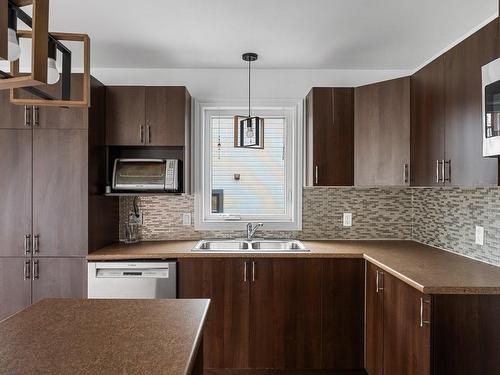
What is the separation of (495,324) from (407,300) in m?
0.39

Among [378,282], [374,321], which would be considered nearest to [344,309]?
[374,321]

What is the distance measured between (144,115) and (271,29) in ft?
3.91

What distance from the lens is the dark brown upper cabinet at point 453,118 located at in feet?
6.13

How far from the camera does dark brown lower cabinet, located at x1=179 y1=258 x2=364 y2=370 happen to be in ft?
8.73

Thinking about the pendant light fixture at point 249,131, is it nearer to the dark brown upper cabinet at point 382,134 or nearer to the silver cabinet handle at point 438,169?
the dark brown upper cabinet at point 382,134

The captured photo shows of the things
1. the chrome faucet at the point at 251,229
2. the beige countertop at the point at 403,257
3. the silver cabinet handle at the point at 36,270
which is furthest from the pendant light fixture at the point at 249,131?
the silver cabinet handle at the point at 36,270

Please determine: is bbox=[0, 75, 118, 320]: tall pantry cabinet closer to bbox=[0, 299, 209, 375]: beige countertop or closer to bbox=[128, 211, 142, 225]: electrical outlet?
bbox=[128, 211, 142, 225]: electrical outlet

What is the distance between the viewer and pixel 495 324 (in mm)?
1761

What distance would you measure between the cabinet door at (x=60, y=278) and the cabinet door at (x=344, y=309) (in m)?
1.75

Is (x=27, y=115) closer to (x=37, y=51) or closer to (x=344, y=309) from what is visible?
(x=37, y=51)

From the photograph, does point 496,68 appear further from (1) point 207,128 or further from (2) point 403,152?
(1) point 207,128

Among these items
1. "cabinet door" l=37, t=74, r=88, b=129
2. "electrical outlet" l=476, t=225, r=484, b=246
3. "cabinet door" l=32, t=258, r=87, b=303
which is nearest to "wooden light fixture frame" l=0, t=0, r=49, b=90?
"cabinet door" l=37, t=74, r=88, b=129

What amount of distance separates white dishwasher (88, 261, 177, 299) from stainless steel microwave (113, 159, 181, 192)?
2.03ft

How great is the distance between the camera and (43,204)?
2.64m
